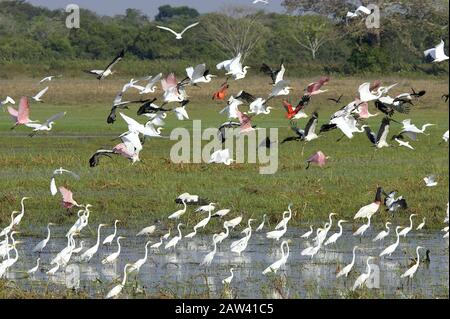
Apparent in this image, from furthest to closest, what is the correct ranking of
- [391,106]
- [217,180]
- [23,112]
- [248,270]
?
1. [217,180]
2. [391,106]
3. [23,112]
4. [248,270]

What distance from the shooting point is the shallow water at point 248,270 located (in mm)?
11141

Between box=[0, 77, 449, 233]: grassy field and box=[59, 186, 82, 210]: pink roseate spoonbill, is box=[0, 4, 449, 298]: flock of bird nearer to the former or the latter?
box=[59, 186, 82, 210]: pink roseate spoonbill

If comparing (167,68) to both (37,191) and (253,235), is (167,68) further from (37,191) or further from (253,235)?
(253,235)

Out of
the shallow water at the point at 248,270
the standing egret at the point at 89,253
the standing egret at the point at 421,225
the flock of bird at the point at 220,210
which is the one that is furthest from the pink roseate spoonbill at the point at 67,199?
the standing egret at the point at 421,225

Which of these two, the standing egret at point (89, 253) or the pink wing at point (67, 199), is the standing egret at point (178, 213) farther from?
the standing egret at point (89, 253)

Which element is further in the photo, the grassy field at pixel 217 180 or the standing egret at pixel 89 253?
the grassy field at pixel 217 180

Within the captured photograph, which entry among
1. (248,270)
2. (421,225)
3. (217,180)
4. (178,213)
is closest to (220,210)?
(178,213)

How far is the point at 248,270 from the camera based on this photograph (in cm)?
1225

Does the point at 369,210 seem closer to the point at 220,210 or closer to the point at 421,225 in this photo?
the point at 421,225

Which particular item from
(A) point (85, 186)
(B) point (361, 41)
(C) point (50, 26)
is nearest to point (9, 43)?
(C) point (50, 26)

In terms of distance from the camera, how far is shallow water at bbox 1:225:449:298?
11141 millimetres

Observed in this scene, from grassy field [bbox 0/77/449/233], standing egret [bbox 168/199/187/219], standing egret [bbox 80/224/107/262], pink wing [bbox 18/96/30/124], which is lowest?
grassy field [bbox 0/77/449/233]

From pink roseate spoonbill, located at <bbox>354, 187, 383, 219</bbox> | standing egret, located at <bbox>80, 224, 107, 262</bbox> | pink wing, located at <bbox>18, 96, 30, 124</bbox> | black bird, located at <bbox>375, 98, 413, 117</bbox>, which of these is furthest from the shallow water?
black bird, located at <bbox>375, 98, 413, 117</bbox>

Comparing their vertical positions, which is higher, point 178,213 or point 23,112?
point 23,112
